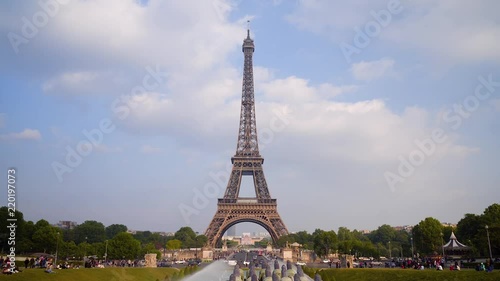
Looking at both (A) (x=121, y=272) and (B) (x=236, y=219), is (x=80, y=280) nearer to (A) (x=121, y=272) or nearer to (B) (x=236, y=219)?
(A) (x=121, y=272)

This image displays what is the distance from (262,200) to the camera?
90.8m

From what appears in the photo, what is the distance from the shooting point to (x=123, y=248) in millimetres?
66438

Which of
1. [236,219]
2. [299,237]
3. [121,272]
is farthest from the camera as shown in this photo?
[299,237]

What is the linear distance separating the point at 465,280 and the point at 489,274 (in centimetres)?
144

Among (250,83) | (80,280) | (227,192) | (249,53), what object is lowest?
(80,280)

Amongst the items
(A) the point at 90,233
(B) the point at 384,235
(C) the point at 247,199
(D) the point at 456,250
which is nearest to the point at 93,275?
(D) the point at 456,250

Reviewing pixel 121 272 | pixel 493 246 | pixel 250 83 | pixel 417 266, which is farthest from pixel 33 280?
pixel 250 83

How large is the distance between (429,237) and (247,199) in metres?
38.8

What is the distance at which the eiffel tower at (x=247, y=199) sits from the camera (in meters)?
89.4

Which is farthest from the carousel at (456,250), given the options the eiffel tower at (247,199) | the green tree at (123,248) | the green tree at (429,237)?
the green tree at (123,248)

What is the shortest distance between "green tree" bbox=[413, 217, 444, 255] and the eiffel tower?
27.6m

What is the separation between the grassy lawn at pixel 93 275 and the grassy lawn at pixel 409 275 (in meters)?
16.6

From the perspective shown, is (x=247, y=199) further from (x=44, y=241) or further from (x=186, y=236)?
(x=186, y=236)

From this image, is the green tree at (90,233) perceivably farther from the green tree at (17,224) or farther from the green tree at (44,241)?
the green tree at (44,241)
